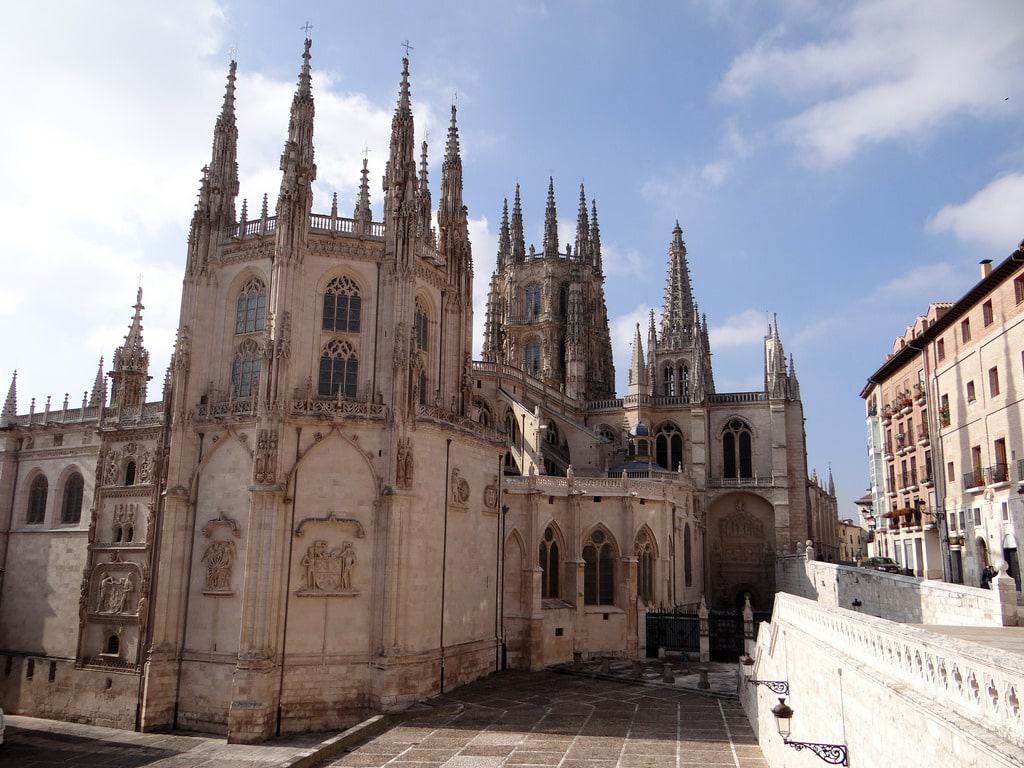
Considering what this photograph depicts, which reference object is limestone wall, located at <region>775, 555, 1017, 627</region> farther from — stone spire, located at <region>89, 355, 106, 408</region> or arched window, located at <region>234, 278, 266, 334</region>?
stone spire, located at <region>89, 355, 106, 408</region>

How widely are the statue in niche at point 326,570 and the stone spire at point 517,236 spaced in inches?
1858

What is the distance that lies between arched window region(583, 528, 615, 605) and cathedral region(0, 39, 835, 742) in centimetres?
8

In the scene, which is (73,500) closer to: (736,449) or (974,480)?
(974,480)

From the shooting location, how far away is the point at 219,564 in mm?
27469

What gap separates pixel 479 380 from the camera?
4950cm

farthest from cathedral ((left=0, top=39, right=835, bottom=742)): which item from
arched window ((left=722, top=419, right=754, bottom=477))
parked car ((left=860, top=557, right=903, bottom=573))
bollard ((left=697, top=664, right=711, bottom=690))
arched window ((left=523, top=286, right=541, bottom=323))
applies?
arched window ((left=523, top=286, right=541, bottom=323))

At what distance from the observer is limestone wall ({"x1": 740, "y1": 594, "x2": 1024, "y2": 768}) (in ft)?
23.2

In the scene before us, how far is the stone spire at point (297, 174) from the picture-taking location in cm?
2900

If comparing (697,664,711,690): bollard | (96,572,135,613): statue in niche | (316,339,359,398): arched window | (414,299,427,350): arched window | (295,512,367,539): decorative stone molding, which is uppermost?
(414,299,427,350): arched window

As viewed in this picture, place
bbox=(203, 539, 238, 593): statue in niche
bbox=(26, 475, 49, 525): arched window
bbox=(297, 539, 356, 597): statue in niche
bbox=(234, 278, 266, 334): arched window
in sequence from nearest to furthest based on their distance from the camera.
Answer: bbox=(297, 539, 356, 597): statue in niche, bbox=(203, 539, 238, 593): statue in niche, bbox=(234, 278, 266, 334): arched window, bbox=(26, 475, 49, 525): arched window

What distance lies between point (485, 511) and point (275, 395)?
10.1 metres

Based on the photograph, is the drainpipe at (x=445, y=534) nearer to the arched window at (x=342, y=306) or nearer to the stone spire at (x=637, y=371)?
the arched window at (x=342, y=306)

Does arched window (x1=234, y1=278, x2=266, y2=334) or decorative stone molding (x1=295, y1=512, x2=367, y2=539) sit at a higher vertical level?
arched window (x1=234, y1=278, x2=266, y2=334)

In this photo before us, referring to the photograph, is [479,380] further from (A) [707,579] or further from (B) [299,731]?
(B) [299,731]
